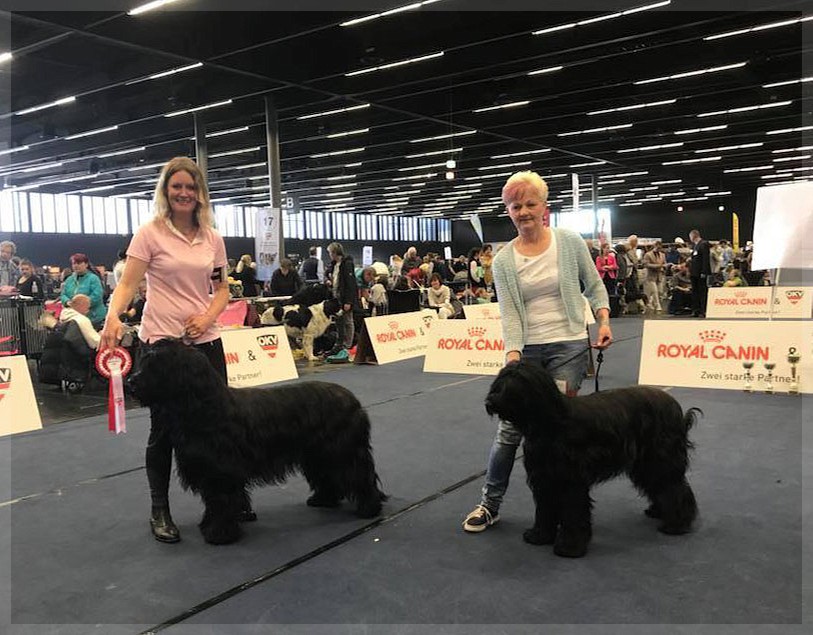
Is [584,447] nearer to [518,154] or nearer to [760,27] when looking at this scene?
[760,27]

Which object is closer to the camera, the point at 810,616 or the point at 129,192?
the point at 810,616

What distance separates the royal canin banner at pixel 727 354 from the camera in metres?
5.65

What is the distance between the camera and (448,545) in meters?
2.86

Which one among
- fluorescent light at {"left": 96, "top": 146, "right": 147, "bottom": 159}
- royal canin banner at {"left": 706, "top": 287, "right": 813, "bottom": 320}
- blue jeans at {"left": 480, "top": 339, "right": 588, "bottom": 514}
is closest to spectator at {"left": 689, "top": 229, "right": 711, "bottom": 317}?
royal canin banner at {"left": 706, "top": 287, "right": 813, "bottom": 320}

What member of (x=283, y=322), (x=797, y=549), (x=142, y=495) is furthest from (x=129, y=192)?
(x=797, y=549)

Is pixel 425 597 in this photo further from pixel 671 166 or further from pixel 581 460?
pixel 671 166

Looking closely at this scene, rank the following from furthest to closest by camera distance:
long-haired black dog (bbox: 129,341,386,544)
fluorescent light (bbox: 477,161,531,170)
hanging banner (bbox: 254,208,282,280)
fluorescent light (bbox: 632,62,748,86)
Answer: fluorescent light (bbox: 477,161,531,170)
fluorescent light (bbox: 632,62,748,86)
hanging banner (bbox: 254,208,282,280)
long-haired black dog (bbox: 129,341,386,544)

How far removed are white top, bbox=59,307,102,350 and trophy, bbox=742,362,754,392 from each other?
6301mm

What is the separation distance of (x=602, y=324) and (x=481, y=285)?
9.43m

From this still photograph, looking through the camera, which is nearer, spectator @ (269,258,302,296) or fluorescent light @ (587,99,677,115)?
spectator @ (269,258,302,296)

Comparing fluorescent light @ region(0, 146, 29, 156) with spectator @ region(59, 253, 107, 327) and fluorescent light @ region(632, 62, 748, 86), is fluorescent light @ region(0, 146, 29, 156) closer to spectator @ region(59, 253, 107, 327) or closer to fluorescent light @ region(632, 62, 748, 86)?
spectator @ region(59, 253, 107, 327)

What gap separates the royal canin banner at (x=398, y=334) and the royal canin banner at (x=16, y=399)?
406 centimetres

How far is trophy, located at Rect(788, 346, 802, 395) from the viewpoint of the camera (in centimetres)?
560

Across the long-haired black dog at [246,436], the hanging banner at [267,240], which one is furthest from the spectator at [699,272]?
the long-haired black dog at [246,436]
